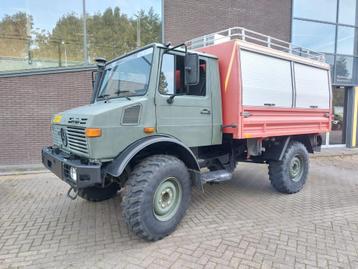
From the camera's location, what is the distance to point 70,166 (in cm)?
330

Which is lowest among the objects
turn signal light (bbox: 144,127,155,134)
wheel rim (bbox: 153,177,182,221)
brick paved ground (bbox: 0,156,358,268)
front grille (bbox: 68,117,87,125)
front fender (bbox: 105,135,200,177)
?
brick paved ground (bbox: 0,156,358,268)

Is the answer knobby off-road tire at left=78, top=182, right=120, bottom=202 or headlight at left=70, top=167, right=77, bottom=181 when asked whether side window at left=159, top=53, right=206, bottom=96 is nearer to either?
headlight at left=70, top=167, right=77, bottom=181

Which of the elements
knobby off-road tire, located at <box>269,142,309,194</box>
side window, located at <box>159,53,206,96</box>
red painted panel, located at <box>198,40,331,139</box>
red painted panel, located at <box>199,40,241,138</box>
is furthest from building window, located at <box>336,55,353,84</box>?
side window, located at <box>159,53,206,96</box>

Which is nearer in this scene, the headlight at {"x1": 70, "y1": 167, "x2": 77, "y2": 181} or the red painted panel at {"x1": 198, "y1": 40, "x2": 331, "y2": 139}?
the headlight at {"x1": 70, "y1": 167, "x2": 77, "y2": 181}

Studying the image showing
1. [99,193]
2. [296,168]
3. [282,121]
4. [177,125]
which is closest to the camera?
[177,125]

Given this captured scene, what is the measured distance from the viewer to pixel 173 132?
3.87m

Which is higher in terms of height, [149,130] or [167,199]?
[149,130]

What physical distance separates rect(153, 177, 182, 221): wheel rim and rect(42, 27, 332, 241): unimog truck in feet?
0.05

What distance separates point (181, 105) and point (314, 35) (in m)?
9.78

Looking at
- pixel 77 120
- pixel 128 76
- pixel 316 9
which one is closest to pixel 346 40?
pixel 316 9

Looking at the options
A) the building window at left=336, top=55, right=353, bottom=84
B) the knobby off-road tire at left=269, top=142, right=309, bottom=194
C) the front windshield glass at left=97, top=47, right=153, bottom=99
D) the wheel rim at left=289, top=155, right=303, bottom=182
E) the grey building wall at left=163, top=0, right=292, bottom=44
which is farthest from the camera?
the building window at left=336, top=55, right=353, bottom=84

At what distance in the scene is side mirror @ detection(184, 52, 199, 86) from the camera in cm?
353

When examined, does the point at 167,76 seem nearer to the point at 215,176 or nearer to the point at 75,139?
the point at 75,139

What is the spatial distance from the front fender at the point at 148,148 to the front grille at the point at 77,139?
0.38 meters
